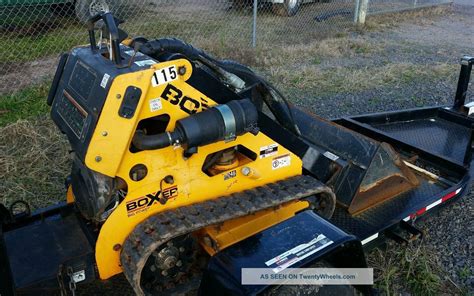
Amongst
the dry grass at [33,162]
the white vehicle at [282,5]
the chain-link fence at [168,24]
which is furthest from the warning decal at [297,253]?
the white vehicle at [282,5]

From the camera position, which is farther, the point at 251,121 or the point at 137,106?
the point at 251,121

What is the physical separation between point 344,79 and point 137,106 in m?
5.82

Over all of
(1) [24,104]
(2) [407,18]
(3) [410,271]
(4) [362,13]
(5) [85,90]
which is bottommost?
(3) [410,271]

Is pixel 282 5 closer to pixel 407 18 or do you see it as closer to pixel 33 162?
pixel 407 18

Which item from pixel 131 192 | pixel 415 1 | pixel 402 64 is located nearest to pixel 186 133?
pixel 131 192

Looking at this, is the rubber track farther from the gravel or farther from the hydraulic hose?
the gravel

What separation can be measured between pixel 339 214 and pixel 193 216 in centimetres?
151

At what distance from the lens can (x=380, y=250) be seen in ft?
12.3

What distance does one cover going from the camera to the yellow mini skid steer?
2514mm

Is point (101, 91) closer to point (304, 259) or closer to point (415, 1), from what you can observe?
point (304, 259)

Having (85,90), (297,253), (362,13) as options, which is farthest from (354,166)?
(362,13)

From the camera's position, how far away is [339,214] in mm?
3777

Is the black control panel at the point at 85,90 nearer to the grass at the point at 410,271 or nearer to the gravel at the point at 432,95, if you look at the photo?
the grass at the point at 410,271

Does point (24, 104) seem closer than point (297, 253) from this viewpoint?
No
